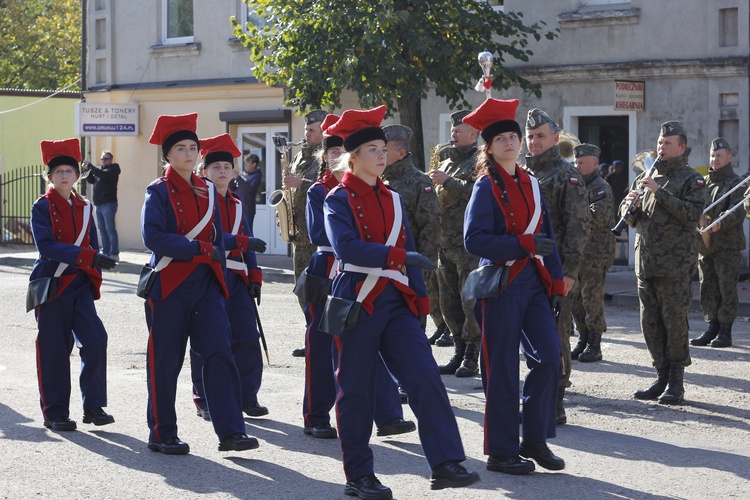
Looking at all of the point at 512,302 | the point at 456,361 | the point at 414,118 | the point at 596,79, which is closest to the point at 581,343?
the point at 456,361

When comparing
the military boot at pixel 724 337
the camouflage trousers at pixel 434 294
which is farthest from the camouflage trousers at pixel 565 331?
the military boot at pixel 724 337

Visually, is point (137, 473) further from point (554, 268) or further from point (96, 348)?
point (554, 268)

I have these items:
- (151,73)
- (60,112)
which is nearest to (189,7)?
(151,73)

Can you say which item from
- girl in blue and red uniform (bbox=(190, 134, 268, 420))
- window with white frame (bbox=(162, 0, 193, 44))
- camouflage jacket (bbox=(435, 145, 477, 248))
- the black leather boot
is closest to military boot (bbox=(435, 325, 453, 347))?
the black leather boot

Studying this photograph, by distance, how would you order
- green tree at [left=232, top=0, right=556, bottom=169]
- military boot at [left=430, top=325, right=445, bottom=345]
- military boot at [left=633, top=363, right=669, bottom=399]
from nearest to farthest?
military boot at [left=633, top=363, right=669, bottom=399], military boot at [left=430, top=325, right=445, bottom=345], green tree at [left=232, top=0, right=556, bottom=169]

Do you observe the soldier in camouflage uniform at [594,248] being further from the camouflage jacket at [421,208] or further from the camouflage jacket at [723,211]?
the camouflage jacket at [421,208]

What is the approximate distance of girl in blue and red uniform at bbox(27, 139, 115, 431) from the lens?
27.2 ft

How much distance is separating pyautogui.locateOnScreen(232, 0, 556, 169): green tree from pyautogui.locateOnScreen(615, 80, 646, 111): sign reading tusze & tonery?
50.8 inches

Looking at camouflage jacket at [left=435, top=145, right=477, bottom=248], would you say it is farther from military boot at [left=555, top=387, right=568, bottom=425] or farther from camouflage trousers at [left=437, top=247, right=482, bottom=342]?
military boot at [left=555, top=387, right=568, bottom=425]

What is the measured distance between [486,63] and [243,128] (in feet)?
36.1

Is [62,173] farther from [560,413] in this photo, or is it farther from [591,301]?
[591,301]

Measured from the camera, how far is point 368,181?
21.6 feet

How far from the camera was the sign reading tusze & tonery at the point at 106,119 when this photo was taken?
25.4m

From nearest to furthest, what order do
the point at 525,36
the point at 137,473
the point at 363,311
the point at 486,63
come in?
the point at 363,311 → the point at 137,473 → the point at 486,63 → the point at 525,36
